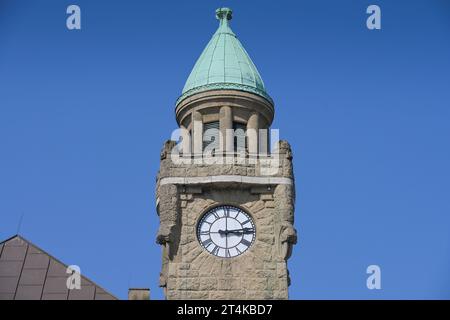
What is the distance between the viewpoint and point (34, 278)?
35.7 metres

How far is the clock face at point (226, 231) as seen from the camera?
3491 centimetres

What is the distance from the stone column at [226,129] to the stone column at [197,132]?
0.70 meters

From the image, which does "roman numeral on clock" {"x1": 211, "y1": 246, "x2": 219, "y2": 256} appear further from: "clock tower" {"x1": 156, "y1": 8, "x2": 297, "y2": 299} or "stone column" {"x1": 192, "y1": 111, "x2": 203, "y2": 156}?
"stone column" {"x1": 192, "y1": 111, "x2": 203, "y2": 156}

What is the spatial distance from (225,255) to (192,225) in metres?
1.46

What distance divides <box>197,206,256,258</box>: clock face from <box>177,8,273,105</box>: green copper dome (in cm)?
473

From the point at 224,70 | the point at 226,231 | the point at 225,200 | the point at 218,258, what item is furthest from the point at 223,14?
the point at 218,258

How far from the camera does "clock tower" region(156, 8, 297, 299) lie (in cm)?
3441

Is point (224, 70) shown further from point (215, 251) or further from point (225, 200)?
point (215, 251)

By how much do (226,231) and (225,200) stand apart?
1.05 meters

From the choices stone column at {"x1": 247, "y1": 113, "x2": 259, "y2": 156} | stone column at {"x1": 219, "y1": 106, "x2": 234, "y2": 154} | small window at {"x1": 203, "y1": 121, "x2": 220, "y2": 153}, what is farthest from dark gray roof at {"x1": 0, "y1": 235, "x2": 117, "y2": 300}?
stone column at {"x1": 247, "y1": 113, "x2": 259, "y2": 156}

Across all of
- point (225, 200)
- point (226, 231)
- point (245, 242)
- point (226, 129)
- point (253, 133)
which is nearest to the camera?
point (245, 242)

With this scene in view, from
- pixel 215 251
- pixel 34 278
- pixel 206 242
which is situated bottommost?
pixel 34 278
